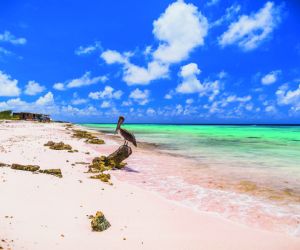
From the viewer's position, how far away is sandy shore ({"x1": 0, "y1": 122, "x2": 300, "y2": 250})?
561cm

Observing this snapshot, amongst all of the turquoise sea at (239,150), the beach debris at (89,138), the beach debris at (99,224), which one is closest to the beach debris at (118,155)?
the turquoise sea at (239,150)

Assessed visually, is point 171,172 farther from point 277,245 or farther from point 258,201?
point 277,245

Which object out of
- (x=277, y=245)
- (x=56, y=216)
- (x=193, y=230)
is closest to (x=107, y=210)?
(x=56, y=216)

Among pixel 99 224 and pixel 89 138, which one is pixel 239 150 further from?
pixel 99 224

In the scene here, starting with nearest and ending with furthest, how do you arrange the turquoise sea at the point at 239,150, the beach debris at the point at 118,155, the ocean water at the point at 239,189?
the ocean water at the point at 239,189, the beach debris at the point at 118,155, the turquoise sea at the point at 239,150

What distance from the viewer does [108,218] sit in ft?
22.8

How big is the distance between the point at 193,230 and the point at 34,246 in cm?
337

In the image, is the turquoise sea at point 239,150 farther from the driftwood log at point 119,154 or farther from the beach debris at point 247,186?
the driftwood log at point 119,154

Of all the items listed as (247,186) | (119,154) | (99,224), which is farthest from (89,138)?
(99,224)

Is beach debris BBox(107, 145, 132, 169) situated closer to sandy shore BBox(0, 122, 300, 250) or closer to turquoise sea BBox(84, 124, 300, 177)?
sandy shore BBox(0, 122, 300, 250)

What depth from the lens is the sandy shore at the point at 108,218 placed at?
5.61 meters

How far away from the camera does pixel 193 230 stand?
267 inches

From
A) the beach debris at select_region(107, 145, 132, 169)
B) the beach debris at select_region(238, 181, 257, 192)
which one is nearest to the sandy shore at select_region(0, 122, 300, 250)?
the beach debris at select_region(238, 181, 257, 192)

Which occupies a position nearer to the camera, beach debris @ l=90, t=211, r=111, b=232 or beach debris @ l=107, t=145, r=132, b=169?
beach debris @ l=90, t=211, r=111, b=232
